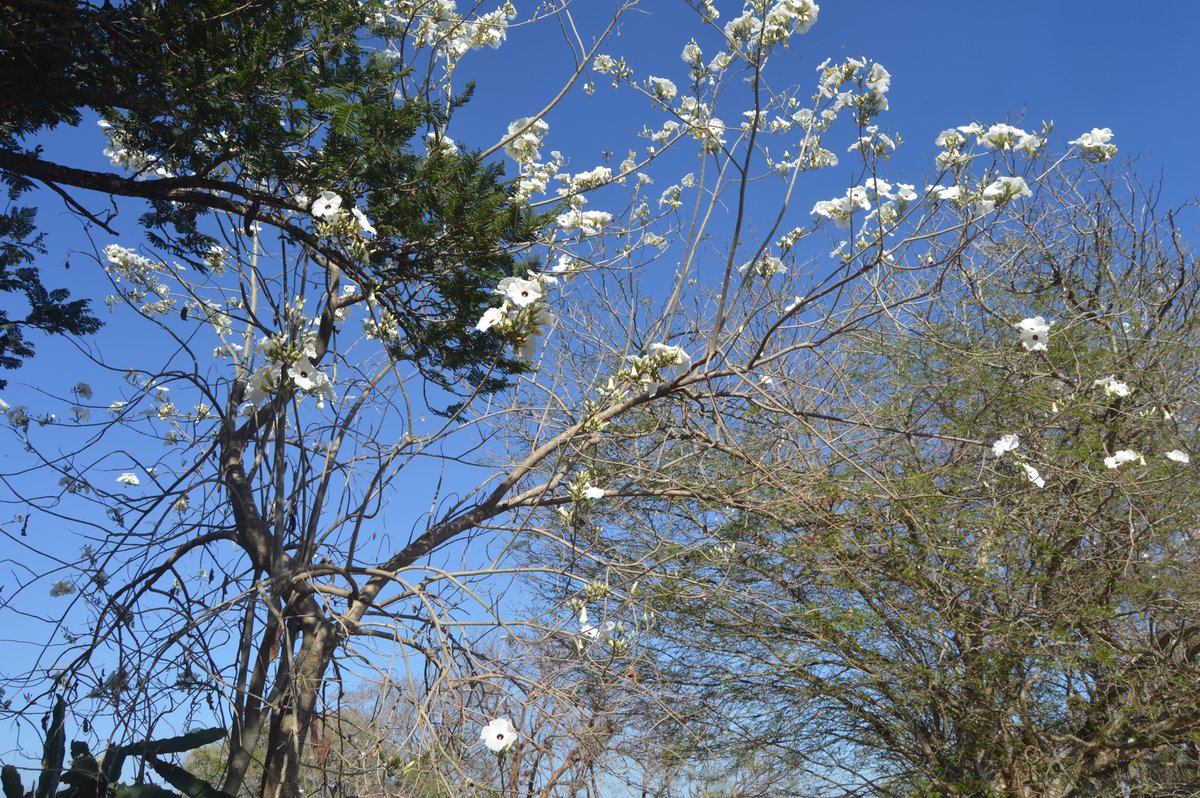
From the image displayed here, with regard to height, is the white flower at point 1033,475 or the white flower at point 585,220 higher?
the white flower at point 585,220

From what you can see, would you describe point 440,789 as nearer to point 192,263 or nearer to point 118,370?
point 118,370

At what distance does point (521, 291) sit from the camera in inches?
112

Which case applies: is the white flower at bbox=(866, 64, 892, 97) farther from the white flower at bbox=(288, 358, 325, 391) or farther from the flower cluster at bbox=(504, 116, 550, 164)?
the white flower at bbox=(288, 358, 325, 391)

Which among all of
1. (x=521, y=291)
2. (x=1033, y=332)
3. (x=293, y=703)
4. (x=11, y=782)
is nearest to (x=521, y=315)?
(x=521, y=291)

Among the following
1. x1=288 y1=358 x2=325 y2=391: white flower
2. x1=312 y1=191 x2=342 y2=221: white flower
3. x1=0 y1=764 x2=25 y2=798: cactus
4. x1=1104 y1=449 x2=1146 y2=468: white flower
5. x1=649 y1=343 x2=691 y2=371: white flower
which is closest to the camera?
x1=288 y1=358 x2=325 y2=391: white flower

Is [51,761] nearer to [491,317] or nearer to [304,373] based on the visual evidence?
[304,373]

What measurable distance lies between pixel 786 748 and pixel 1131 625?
260cm

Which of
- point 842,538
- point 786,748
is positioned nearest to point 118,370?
point 842,538

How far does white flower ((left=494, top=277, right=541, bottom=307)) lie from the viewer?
9.33 ft

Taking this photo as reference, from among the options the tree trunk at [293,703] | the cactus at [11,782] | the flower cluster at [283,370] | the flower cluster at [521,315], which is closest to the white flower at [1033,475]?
the flower cluster at [521,315]

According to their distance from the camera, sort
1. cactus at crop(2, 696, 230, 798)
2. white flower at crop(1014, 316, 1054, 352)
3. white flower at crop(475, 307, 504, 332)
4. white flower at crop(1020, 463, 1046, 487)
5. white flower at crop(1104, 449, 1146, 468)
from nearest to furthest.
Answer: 1. white flower at crop(475, 307, 504, 332)
2. cactus at crop(2, 696, 230, 798)
3. white flower at crop(1014, 316, 1054, 352)
4. white flower at crop(1020, 463, 1046, 487)
5. white flower at crop(1104, 449, 1146, 468)

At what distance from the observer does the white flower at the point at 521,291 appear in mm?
2844

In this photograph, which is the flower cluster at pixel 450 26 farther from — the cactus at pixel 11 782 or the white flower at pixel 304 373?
the cactus at pixel 11 782

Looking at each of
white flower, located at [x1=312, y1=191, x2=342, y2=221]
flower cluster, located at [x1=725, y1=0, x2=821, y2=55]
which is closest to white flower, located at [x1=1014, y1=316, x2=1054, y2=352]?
flower cluster, located at [x1=725, y1=0, x2=821, y2=55]
